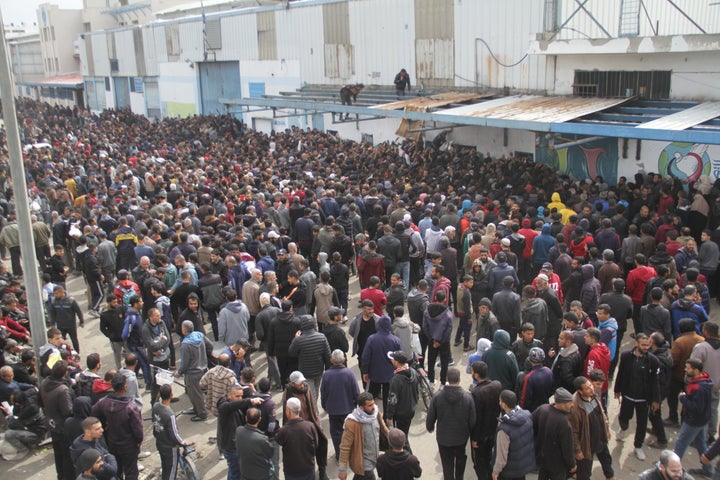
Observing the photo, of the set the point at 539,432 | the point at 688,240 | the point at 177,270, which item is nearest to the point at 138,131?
the point at 177,270

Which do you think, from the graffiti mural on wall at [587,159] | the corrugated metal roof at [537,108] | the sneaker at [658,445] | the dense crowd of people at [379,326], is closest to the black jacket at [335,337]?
the dense crowd of people at [379,326]

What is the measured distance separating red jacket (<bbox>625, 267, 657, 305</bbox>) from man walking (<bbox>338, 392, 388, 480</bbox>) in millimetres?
4792

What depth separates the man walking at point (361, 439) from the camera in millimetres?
5914

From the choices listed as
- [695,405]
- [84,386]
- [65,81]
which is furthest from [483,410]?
[65,81]

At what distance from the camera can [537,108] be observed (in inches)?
629

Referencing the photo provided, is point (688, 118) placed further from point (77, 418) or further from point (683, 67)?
point (77, 418)

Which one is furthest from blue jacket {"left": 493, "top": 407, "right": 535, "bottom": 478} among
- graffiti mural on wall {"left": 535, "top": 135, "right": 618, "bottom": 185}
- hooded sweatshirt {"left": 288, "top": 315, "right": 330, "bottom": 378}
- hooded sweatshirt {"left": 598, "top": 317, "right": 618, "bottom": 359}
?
graffiti mural on wall {"left": 535, "top": 135, "right": 618, "bottom": 185}

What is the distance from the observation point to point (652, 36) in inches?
553

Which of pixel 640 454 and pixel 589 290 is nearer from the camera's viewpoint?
pixel 640 454

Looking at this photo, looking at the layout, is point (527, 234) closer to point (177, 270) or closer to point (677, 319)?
point (677, 319)

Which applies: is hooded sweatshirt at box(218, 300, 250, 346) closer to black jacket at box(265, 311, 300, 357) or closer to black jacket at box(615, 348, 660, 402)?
black jacket at box(265, 311, 300, 357)

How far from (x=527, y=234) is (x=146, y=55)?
118ft

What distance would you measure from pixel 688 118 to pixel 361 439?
10.1 metres

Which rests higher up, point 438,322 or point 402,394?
point 438,322
